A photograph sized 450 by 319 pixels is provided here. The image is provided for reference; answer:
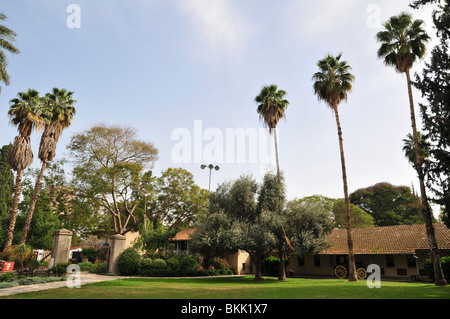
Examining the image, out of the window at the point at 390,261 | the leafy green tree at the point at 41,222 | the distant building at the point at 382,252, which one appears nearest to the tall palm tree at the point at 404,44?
the distant building at the point at 382,252

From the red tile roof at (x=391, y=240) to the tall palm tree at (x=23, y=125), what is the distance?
2830 centimetres

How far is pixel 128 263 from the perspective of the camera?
23969 mm

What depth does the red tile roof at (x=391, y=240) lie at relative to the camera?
24422 millimetres

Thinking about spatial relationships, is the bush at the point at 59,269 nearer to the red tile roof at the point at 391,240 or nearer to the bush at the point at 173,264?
the bush at the point at 173,264

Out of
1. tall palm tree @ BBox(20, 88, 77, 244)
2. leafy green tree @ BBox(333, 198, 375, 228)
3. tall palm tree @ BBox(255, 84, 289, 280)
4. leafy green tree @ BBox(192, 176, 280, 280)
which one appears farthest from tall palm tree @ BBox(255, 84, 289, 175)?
leafy green tree @ BBox(333, 198, 375, 228)

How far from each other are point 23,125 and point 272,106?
23.7 m

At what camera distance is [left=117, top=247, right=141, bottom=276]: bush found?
78.4 feet

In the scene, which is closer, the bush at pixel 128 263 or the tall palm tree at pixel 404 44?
the tall palm tree at pixel 404 44

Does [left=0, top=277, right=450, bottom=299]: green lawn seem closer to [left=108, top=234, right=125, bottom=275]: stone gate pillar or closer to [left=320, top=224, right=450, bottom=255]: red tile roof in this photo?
[left=108, top=234, right=125, bottom=275]: stone gate pillar

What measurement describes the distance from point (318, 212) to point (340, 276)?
653cm

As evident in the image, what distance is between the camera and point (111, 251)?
24.1 meters
